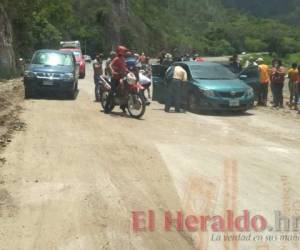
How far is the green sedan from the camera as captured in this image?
1694cm

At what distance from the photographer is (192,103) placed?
57.3ft

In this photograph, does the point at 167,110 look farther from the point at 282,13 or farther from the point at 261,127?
the point at 282,13

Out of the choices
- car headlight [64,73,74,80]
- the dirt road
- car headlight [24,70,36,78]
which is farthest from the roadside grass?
the dirt road

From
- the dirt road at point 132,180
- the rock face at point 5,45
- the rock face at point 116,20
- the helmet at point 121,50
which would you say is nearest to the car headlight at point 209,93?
the helmet at point 121,50

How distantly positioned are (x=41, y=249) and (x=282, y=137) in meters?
8.08

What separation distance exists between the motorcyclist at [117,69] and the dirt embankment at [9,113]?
98.1 inches

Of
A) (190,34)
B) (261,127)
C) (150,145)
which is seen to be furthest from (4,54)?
(190,34)

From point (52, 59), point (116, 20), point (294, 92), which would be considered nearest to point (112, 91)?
point (52, 59)

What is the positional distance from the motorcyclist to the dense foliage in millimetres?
22066

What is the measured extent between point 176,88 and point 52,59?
5811 mm

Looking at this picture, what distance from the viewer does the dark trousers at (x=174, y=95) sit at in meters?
17.0

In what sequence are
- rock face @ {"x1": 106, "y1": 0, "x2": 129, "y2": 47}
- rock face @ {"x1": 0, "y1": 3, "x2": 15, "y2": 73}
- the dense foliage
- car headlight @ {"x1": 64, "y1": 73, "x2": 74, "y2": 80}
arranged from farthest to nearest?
1. rock face @ {"x1": 106, "y1": 0, "x2": 129, "y2": 47}
2. the dense foliage
3. rock face @ {"x1": 0, "y1": 3, "x2": 15, "y2": 73}
4. car headlight @ {"x1": 64, "y1": 73, "x2": 74, "y2": 80}

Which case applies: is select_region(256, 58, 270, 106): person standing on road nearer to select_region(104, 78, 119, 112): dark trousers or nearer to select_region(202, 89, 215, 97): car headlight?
select_region(202, 89, 215, 97): car headlight

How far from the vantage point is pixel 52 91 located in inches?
789
